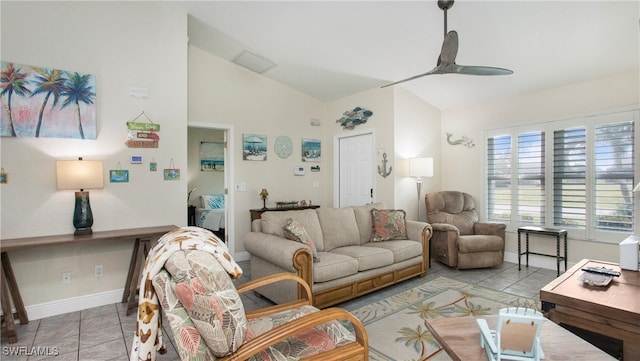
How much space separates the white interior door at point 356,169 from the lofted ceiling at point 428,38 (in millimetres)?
1099

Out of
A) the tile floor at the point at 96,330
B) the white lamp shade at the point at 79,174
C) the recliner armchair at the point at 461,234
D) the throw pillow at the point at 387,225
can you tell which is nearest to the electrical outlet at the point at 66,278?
the tile floor at the point at 96,330

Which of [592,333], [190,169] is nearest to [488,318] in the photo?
[592,333]

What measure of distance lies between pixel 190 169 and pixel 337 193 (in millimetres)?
3787

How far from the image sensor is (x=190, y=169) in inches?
286

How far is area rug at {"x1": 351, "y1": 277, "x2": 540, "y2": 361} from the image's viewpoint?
2297mm

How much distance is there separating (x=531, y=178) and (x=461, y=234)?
127cm

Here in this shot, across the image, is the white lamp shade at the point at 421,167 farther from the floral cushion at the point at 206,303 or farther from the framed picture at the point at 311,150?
the floral cushion at the point at 206,303

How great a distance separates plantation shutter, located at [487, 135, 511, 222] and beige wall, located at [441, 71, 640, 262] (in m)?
0.13

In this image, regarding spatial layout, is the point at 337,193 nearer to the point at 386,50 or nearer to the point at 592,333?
the point at 386,50

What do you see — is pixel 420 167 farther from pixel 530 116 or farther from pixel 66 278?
pixel 66 278

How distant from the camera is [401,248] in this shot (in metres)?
3.62

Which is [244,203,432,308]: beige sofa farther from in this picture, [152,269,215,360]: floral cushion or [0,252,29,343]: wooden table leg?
[0,252,29,343]: wooden table leg

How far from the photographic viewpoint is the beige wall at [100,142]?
9.27 ft

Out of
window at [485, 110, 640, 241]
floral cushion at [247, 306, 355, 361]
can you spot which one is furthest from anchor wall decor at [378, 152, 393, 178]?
floral cushion at [247, 306, 355, 361]
